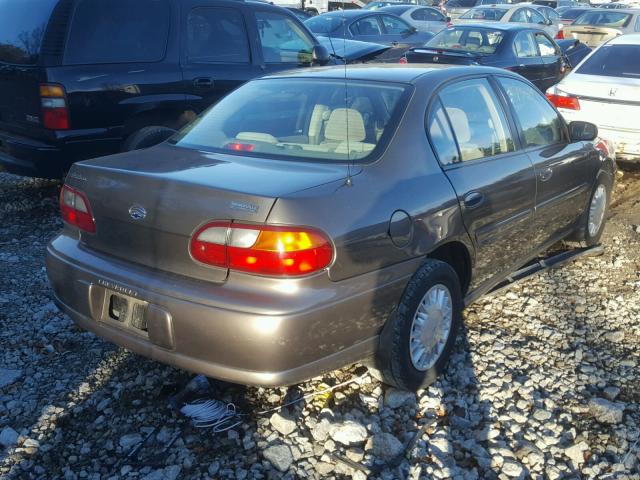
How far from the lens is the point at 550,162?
4.34m

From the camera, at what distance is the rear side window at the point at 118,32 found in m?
5.47

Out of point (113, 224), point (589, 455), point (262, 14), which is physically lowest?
point (589, 455)

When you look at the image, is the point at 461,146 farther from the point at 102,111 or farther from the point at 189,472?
the point at 102,111

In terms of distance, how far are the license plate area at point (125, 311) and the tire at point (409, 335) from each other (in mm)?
1036

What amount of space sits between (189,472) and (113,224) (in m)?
1.10

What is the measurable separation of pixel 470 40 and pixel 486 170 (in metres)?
7.51

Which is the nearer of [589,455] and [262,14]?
[589,455]

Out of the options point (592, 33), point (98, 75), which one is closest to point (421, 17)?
point (592, 33)

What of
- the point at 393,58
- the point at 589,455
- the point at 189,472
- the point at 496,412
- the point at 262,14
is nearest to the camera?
the point at 189,472

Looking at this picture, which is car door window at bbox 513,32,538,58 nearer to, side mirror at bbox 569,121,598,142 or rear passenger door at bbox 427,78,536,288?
side mirror at bbox 569,121,598,142

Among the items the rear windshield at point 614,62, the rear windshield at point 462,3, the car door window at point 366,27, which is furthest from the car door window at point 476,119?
the rear windshield at point 462,3

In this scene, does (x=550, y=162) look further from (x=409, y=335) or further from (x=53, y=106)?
(x=53, y=106)

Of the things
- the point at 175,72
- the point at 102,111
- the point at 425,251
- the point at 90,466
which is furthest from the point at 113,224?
the point at 175,72

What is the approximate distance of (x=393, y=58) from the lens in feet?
35.6
